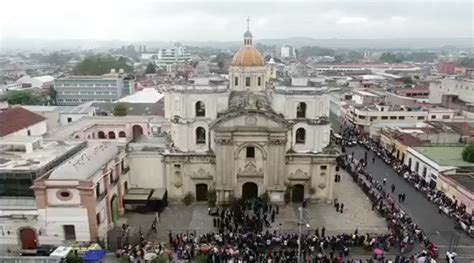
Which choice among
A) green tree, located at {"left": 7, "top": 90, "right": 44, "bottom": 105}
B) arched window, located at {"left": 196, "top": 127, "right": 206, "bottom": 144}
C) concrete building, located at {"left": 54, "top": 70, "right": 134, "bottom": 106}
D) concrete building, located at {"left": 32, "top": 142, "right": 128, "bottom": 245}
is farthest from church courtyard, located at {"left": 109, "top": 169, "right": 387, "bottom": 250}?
concrete building, located at {"left": 54, "top": 70, "right": 134, "bottom": 106}

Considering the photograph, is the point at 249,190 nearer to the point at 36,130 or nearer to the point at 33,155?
the point at 33,155

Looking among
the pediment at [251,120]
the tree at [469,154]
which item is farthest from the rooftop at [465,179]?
the pediment at [251,120]

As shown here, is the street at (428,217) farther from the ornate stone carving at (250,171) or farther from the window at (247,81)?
the window at (247,81)

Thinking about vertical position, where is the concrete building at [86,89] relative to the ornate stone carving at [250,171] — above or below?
above

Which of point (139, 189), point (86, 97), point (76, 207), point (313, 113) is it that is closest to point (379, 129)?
point (313, 113)

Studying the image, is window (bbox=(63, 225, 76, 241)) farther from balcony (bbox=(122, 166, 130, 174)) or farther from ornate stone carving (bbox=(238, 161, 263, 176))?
ornate stone carving (bbox=(238, 161, 263, 176))

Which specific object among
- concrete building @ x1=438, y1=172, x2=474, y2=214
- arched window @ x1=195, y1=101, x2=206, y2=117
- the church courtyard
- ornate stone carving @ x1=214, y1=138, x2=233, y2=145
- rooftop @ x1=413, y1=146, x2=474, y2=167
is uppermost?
arched window @ x1=195, y1=101, x2=206, y2=117
